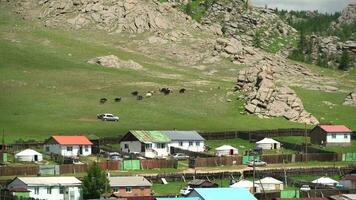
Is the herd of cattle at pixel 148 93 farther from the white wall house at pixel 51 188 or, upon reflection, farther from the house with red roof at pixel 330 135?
the white wall house at pixel 51 188

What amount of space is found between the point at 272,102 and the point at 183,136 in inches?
1390

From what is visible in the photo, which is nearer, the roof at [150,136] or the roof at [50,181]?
the roof at [50,181]

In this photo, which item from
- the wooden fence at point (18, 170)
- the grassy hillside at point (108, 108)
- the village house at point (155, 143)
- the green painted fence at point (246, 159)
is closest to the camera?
the wooden fence at point (18, 170)

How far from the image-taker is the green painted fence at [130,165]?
126 meters

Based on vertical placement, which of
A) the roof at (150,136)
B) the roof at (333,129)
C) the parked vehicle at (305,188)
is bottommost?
the parked vehicle at (305,188)

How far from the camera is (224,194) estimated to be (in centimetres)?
9819

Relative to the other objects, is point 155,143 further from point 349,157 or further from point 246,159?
point 349,157

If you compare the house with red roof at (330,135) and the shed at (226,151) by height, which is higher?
the house with red roof at (330,135)

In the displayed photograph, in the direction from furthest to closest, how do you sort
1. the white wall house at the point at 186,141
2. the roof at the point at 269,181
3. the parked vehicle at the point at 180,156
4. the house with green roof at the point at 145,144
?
the white wall house at the point at 186,141, the house with green roof at the point at 145,144, the parked vehicle at the point at 180,156, the roof at the point at 269,181

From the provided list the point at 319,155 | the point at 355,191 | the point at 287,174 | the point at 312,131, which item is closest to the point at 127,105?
the point at 312,131

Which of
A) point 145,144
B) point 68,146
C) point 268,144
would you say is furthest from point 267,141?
point 68,146

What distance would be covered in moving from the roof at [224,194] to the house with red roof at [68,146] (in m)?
39.6

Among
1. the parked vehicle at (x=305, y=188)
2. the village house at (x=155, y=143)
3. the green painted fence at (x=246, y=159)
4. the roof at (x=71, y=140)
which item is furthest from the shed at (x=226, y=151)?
the parked vehicle at (x=305, y=188)

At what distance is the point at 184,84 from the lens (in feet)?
655
